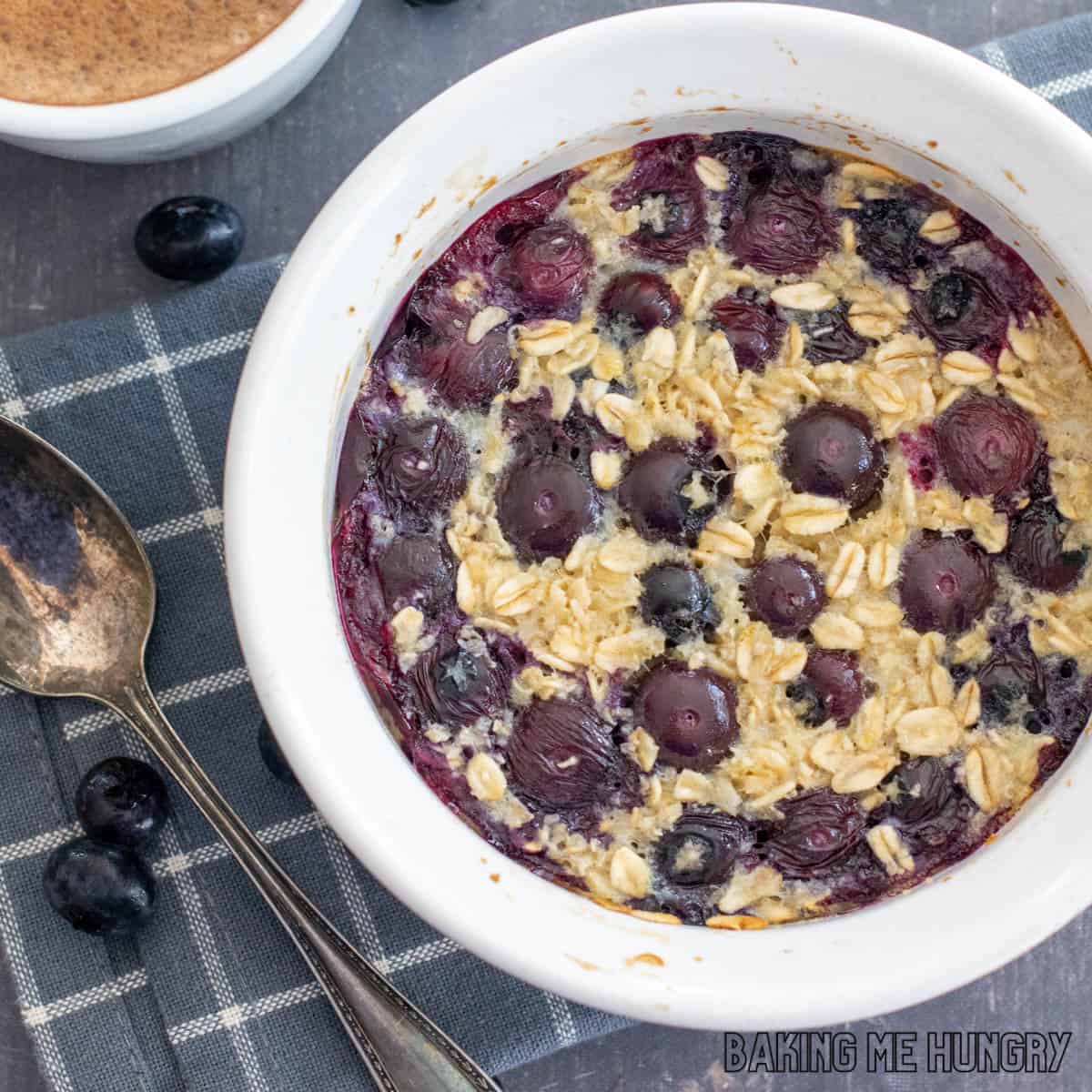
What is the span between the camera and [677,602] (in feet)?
4.46

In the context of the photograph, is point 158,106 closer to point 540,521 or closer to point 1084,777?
point 540,521

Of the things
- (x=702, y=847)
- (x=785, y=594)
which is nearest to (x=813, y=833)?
(x=702, y=847)

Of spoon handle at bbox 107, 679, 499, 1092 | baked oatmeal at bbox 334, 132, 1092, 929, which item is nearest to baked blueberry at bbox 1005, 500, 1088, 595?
baked oatmeal at bbox 334, 132, 1092, 929

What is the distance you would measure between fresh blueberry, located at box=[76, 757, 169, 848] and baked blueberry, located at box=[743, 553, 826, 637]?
74 cm

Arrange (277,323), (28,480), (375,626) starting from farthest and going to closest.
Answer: (28,480) < (375,626) < (277,323)

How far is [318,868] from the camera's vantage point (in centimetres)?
160

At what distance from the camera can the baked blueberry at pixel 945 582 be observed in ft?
4.43

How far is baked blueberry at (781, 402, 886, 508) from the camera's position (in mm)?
1343

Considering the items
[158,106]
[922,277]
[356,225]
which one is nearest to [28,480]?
[158,106]

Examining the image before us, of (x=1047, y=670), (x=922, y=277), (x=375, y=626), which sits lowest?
(x=375, y=626)

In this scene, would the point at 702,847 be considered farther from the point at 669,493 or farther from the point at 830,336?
the point at 830,336

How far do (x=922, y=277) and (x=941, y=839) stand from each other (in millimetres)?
591

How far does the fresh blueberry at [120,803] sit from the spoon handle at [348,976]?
4cm

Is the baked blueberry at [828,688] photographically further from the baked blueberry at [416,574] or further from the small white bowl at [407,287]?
the baked blueberry at [416,574]
